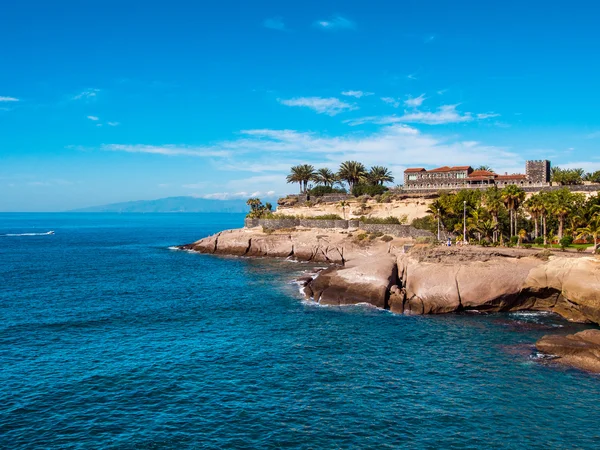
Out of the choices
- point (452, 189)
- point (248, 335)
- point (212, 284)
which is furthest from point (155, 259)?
point (452, 189)

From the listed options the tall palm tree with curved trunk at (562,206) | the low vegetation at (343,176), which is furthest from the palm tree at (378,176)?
the tall palm tree with curved trunk at (562,206)

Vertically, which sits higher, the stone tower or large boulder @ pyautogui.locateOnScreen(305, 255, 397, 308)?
the stone tower

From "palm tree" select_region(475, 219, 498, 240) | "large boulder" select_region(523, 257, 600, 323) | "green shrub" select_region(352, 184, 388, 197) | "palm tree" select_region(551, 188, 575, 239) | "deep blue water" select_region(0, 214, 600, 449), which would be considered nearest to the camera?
"deep blue water" select_region(0, 214, 600, 449)

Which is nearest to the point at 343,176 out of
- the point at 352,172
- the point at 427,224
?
the point at 352,172

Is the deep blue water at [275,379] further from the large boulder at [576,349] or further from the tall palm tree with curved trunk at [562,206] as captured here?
the tall palm tree with curved trunk at [562,206]

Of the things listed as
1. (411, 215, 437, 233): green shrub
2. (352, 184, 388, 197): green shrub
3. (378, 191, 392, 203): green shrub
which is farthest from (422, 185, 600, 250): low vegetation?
(352, 184, 388, 197): green shrub

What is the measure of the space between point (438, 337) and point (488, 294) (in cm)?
975

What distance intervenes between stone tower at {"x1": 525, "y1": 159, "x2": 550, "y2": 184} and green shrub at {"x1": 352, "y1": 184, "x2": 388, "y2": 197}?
3184cm

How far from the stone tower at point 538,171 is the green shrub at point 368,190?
31843 mm

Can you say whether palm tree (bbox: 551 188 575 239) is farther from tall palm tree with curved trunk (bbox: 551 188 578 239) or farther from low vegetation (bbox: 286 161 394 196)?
low vegetation (bbox: 286 161 394 196)

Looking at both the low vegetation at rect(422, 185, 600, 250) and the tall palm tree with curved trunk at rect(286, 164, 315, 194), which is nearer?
the low vegetation at rect(422, 185, 600, 250)

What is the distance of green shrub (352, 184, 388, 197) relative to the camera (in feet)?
367

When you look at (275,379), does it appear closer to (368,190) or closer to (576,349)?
(576,349)

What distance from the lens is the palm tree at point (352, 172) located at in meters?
122
